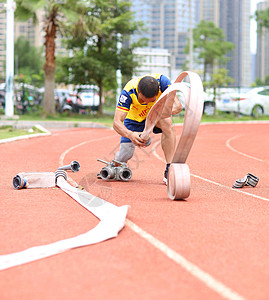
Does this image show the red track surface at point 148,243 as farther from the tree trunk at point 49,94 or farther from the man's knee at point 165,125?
the tree trunk at point 49,94

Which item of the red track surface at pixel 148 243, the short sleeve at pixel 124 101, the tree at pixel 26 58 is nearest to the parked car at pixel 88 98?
the red track surface at pixel 148 243

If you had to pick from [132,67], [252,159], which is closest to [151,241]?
[252,159]

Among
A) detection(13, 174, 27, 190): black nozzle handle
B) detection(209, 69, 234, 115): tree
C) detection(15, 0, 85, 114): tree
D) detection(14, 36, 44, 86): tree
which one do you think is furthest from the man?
detection(14, 36, 44, 86): tree

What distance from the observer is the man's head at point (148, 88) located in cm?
682

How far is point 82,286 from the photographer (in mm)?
3330

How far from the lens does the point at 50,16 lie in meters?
26.0

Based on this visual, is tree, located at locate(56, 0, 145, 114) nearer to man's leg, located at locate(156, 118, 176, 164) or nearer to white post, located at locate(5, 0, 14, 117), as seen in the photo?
white post, located at locate(5, 0, 14, 117)

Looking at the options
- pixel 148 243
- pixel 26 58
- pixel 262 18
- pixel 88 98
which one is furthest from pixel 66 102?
pixel 26 58

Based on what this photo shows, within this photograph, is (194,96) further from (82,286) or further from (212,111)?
(212,111)

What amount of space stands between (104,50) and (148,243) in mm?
26124

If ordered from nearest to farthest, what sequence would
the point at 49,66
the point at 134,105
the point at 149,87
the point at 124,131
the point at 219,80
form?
1. the point at 149,87
2. the point at 124,131
3. the point at 134,105
4. the point at 49,66
5. the point at 219,80

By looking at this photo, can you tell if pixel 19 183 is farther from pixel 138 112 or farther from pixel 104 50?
pixel 104 50

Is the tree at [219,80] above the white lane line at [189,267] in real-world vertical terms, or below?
above

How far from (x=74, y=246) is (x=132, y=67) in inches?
1020
